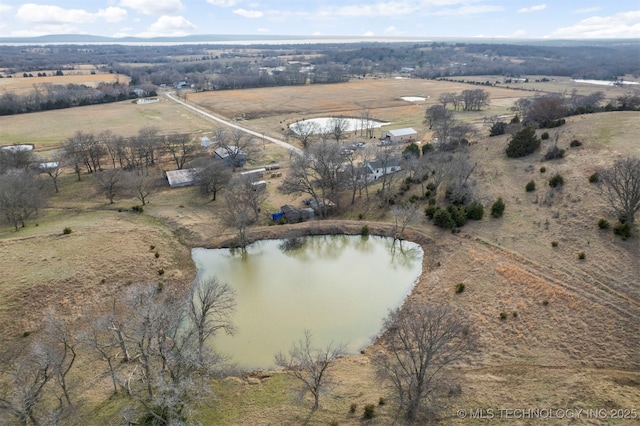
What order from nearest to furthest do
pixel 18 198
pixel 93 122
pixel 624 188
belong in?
1. pixel 624 188
2. pixel 18 198
3. pixel 93 122

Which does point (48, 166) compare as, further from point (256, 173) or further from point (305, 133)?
point (305, 133)

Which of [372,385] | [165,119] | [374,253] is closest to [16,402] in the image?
[372,385]

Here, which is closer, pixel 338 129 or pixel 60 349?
pixel 60 349

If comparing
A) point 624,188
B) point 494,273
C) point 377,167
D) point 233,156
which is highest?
point 624,188

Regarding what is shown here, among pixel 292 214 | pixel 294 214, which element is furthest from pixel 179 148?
pixel 294 214

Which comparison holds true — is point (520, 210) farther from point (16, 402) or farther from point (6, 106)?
point (6, 106)

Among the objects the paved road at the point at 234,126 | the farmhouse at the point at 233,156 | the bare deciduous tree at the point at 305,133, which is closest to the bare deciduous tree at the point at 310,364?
the farmhouse at the point at 233,156

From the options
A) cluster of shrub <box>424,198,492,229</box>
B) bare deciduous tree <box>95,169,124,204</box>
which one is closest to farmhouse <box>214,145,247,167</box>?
bare deciduous tree <box>95,169,124,204</box>
